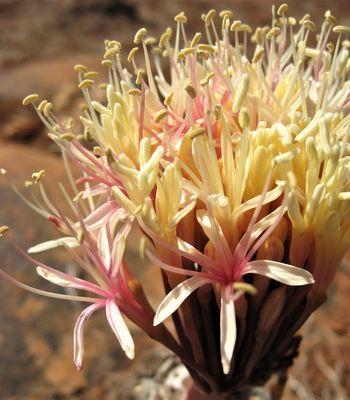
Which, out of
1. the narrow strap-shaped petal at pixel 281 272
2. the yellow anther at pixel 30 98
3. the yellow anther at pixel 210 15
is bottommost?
the narrow strap-shaped petal at pixel 281 272

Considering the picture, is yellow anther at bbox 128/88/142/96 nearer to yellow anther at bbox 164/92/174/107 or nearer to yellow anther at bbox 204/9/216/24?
yellow anther at bbox 164/92/174/107

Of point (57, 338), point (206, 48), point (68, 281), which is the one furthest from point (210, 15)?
point (57, 338)

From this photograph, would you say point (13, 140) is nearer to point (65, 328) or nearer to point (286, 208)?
point (65, 328)

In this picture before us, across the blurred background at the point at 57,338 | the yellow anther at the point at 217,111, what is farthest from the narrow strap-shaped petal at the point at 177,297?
the blurred background at the point at 57,338

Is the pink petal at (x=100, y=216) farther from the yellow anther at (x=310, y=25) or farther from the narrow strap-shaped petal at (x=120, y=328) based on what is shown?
the yellow anther at (x=310, y=25)

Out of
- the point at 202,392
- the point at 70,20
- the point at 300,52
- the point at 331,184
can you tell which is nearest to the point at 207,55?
the point at 300,52

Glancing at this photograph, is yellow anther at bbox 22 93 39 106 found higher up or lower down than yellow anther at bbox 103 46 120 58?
lower down

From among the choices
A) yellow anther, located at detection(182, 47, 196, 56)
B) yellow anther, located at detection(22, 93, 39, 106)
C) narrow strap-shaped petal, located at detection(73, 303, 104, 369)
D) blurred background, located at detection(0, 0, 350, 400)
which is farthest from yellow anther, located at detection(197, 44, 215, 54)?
blurred background, located at detection(0, 0, 350, 400)
